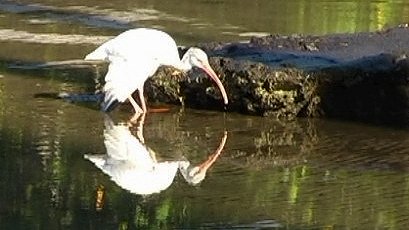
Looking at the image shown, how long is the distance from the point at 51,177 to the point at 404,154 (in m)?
2.61

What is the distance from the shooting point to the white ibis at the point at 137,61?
10.0m

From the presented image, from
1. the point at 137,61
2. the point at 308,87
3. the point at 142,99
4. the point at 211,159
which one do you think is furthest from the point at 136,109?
the point at 211,159

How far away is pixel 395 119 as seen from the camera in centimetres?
985

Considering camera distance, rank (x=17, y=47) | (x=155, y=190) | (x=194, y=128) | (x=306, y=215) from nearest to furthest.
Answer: (x=306, y=215) → (x=155, y=190) → (x=194, y=128) → (x=17, y=47)

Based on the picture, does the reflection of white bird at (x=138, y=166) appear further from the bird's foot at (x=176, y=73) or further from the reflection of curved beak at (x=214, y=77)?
the bird's foot at (x=176, y=73)

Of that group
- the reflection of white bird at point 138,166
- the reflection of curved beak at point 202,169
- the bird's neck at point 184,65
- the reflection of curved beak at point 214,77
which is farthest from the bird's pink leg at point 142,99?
the reflection of curved beak at point 202,169

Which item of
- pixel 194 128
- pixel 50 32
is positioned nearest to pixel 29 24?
pixel 50 32

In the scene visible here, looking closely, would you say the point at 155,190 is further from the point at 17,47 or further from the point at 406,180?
the point at 17,47

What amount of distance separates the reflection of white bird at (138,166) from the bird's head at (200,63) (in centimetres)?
70

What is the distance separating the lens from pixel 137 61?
33.4ft

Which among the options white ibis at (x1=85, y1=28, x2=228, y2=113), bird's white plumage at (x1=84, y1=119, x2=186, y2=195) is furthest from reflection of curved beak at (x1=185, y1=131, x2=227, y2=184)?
white ibis at (x1=85, y1=28, x2=228, y2=113)

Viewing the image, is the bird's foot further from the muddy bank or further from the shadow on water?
the shadow on water

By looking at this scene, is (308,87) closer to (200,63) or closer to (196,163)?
(200,63)

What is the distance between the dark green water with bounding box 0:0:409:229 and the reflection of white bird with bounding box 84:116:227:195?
68mm
